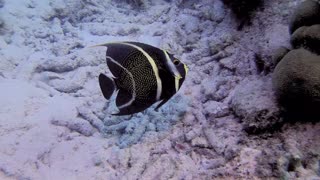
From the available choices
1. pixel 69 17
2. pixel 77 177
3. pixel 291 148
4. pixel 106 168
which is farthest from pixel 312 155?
pixel 69 17

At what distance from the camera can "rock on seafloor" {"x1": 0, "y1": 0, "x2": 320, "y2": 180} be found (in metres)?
2.38

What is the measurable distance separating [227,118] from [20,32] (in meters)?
3.47

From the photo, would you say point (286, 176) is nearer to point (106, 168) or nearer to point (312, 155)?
point (312, 155)

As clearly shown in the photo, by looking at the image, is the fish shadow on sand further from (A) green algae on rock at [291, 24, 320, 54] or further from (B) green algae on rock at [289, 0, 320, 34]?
(B) green algae on rock at [289, 0, 320, 34]

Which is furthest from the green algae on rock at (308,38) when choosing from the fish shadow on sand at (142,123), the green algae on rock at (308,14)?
the fish shadow on sand at (142,123)

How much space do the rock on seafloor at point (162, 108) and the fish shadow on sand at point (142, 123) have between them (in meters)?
0.01

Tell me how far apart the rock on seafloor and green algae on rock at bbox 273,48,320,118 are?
107 millimetres

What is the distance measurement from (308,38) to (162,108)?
1509mm

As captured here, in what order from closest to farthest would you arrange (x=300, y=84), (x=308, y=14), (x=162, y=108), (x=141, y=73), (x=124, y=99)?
(x=141, y=73) → (x=124, y=99) → (x=300, y=84) → (x=308, y=14) → (x=162, y=108)

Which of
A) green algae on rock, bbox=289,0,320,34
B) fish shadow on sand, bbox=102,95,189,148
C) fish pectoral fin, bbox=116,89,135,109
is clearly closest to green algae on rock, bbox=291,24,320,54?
green algae on rock, bbox=289,0,320,34

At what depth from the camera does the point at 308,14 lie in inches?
113

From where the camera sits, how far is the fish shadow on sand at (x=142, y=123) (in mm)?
2877

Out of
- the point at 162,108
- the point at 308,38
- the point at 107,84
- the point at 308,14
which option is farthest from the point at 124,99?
the point at 308,14

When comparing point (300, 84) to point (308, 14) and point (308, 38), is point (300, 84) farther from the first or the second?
point (308, 14)
